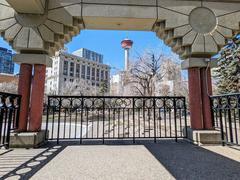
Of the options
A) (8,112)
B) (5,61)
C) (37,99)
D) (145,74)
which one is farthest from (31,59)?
(5,61)

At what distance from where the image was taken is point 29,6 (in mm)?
3180

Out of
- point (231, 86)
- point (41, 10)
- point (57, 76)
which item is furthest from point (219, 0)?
point (57, 76)

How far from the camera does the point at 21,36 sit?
3.34m

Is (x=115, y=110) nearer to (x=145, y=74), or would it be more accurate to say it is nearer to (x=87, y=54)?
(x=145, y=74)

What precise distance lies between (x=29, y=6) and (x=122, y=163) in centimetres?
349

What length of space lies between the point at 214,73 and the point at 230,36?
13.7 metres

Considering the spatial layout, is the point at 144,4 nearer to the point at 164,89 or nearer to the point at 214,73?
the point at 164,89

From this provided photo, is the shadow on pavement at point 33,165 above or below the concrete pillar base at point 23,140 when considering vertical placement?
below

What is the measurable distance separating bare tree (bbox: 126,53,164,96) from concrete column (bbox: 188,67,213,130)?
955 cm

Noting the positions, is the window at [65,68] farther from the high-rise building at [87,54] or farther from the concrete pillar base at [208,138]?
the concrete pillar base at [208,138]

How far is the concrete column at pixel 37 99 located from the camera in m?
3.35

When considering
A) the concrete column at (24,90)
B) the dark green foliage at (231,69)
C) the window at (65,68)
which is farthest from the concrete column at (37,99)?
the window at (65,68)

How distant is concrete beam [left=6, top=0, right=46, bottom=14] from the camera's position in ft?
9.98

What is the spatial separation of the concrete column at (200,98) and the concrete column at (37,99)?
11.4ft
